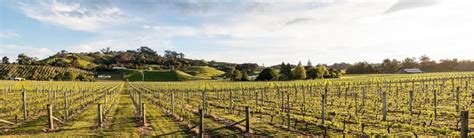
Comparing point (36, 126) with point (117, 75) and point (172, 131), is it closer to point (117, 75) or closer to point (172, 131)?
point (172, 131)

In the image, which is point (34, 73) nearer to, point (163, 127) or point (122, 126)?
point (122, 126)

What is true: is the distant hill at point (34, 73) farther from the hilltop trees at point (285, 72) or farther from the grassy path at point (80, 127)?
the grassy path at point (80, 127)

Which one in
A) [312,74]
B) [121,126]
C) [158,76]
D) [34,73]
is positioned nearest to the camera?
[121,126]

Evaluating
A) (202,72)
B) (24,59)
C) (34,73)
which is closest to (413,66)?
(202,72)

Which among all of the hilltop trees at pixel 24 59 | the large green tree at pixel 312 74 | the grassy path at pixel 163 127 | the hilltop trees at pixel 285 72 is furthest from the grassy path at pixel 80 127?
the hilltop trees at pixel 24 59

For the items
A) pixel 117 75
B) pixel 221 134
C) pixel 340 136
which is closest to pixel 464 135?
pixel 340 136

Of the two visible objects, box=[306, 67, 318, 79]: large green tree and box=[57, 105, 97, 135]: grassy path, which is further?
box=[306, 67, 318, 79]: large green tree

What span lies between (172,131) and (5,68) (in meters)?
112

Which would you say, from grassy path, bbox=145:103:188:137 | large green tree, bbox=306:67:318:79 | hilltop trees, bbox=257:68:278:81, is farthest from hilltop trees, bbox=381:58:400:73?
grassy path, bbox=145:103:188:137

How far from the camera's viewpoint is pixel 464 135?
7.73m

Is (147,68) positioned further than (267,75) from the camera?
Yes

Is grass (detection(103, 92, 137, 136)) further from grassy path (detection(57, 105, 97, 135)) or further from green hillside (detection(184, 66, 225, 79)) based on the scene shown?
green hillside (detection(184, 66, 225, 79))

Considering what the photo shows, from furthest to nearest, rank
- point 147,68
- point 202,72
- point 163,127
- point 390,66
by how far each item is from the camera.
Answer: point 147,68 → point 202,72 → point 390,66 → point 163,127

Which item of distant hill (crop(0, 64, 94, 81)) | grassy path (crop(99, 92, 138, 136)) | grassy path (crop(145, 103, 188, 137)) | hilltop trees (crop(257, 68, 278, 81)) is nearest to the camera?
grassy path (crop(145, 103, 188, 137))
